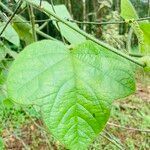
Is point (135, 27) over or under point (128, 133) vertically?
over

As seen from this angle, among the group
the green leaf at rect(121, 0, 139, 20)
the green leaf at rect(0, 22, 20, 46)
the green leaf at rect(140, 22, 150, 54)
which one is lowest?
the green leaf at rect(0, 22, 20, 46)

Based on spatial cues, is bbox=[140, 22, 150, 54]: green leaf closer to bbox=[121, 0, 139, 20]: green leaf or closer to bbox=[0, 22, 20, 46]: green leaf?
bbox=[121, 0, 139, 20]: green leaf

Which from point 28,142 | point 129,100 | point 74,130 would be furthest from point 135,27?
point 129,100

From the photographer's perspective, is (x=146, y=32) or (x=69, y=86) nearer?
(x=69, y=86)

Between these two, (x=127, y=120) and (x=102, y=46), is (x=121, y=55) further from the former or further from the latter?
(x=127, y=120)

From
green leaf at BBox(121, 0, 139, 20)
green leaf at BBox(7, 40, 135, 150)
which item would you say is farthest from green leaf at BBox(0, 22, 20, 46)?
green leaf at BBox(7, 40, 135, 150)

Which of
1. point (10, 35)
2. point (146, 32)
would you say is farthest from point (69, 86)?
point (10, 35)

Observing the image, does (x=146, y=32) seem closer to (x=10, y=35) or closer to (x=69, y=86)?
(x=69, y=86)

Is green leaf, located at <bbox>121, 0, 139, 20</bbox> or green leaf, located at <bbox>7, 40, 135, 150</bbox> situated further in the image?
green leaf, located at <bbox>121, 0, 139, 20</bbox>
